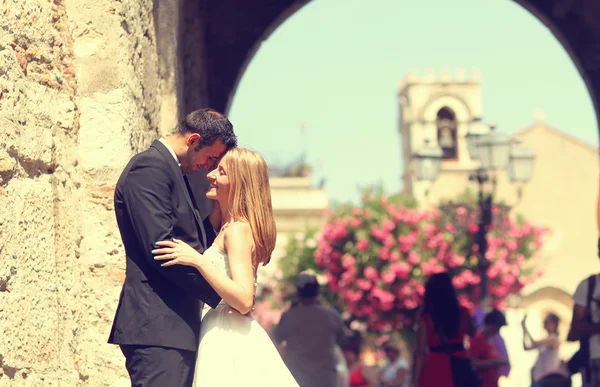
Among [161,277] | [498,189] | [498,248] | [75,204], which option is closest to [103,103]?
[75,204]

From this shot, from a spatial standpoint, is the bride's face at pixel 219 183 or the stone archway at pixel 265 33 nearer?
the bride's face at pixel 219 183

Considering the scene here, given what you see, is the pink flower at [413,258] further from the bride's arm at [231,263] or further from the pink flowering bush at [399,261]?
the bride's arm at [231,263]

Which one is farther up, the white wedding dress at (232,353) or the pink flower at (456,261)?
the white wedding dress at (232,353)

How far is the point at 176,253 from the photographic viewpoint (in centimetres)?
399

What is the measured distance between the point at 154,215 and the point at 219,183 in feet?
1.11

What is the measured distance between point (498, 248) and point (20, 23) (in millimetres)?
19796

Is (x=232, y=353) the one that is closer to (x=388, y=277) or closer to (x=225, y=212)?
(x=225, y=212)

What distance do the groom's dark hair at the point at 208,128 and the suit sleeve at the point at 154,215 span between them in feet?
0.72

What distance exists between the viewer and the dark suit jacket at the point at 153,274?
13.2 feet

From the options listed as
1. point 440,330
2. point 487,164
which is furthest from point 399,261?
point 440,330

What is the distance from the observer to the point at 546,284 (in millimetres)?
43062

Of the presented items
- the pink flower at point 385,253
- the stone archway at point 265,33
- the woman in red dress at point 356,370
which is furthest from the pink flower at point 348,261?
the stone archway at point 265,33

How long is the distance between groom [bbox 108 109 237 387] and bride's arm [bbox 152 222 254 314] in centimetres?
4

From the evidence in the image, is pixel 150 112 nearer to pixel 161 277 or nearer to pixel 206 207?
pixel 206 207
